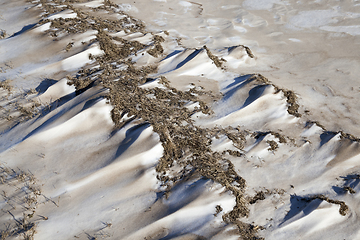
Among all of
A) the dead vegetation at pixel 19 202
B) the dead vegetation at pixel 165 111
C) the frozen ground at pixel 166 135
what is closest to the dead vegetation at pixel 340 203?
the frozen ground at pixel 166 135

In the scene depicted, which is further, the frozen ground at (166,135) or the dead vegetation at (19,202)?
the frozen ground at (166,135)

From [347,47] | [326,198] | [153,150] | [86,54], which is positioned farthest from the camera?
[347,47]

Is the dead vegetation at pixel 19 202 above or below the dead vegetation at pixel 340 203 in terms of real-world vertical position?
above

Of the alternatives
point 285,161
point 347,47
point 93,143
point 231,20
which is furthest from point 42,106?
point 347,47

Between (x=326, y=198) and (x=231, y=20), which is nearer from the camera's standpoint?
(x=326, y=198)

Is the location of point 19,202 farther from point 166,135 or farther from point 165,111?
point 165,111

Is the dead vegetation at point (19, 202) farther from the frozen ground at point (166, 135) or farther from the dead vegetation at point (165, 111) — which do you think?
the dead vegetation at point (165, 111)

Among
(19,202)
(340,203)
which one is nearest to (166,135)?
(19,202)

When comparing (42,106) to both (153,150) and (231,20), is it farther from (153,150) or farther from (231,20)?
(231,20)

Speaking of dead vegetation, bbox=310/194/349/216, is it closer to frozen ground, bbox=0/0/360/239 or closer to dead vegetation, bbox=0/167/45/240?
frozen ground, bbox=0/0/360/239
